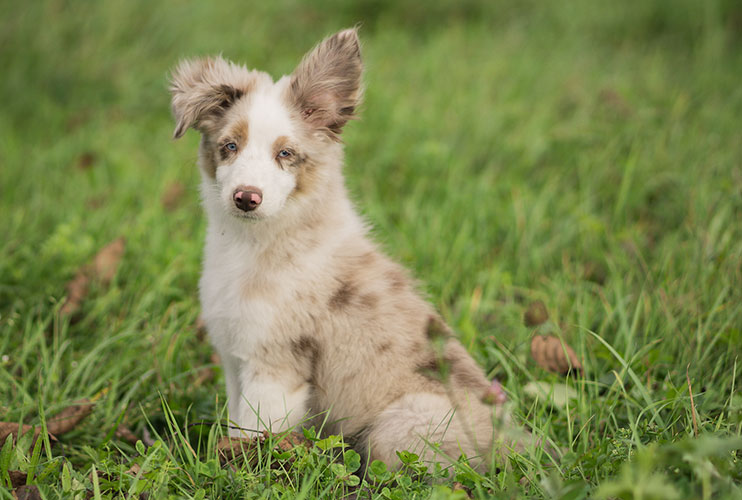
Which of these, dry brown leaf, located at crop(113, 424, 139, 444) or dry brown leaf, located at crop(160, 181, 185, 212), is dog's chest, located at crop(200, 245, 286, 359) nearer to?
dry brown leaf, located at crop(113, 424, 139, 444)

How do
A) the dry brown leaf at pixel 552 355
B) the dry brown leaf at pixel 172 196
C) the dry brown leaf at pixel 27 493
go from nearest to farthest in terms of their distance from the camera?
the dry brown leaf at pixel 27 493, the dry brown leaf at pixel 552 355, the dry brown leaf at pixel 172 196

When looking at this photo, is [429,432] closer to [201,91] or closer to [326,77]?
[326,77]

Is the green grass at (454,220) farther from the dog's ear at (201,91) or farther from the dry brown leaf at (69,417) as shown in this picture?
the dog's ear at (201,91)

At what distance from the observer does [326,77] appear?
9.00 feet

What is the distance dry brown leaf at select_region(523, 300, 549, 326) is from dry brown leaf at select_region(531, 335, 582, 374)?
0.35 meters

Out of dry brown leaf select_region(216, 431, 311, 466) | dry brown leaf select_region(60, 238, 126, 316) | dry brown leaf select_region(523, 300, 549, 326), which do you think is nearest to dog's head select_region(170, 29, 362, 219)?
dry brown leaf select_region(216, 431, 311, 466)

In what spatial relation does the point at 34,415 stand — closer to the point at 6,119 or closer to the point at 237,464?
the point at 237,464

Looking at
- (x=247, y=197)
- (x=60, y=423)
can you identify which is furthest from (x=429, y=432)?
(x=60, y=423)

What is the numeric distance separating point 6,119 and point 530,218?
15.0ft

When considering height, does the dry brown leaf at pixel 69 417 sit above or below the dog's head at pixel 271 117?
below

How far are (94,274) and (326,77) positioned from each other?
1937mm

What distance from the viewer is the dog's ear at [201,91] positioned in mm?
2658

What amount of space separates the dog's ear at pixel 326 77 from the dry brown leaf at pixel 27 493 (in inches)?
67.5

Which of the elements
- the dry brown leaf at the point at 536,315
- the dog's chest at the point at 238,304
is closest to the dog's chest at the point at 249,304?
the dog's chest at the point at 238,304
